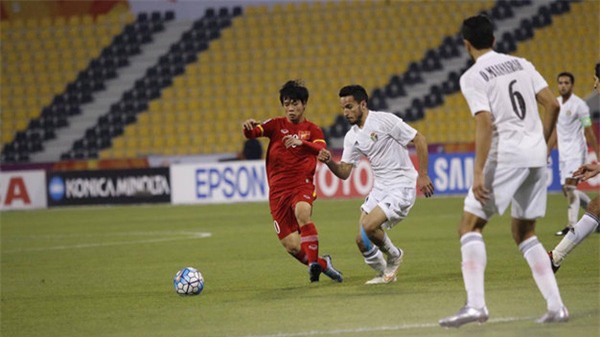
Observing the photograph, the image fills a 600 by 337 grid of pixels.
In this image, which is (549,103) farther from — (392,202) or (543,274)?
(392,202)

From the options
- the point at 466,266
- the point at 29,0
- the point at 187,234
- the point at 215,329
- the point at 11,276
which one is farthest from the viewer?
A: the point at 29,0

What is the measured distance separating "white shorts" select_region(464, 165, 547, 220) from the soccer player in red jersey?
3463 millimetres

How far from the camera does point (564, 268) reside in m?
11.1

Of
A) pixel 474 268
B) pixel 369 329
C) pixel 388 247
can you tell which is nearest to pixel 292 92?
pixel 388 247

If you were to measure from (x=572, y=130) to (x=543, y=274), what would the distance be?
8517 mm

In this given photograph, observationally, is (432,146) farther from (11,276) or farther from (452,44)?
(11,276)

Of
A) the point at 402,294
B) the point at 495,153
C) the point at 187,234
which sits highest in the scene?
the point at 495,153

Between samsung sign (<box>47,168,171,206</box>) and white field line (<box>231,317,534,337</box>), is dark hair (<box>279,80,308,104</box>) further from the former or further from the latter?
samsung sign (<box>47,168,171,206</box>)

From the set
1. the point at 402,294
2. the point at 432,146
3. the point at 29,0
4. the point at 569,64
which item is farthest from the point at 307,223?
the point at 29,0

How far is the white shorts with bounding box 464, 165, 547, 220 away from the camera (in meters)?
7.25

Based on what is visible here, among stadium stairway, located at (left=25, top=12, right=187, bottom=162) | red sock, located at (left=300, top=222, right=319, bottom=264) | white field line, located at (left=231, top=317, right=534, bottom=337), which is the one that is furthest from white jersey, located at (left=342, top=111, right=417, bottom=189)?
stadium stairway, located at (left=25, top=12, right=187, bottom=162)

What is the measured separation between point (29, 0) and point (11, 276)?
24909 millimetres

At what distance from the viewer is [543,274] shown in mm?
7344

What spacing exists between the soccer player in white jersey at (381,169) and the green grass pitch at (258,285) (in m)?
0.38
